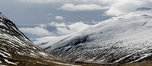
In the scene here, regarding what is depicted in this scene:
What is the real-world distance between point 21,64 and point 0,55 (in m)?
22.0

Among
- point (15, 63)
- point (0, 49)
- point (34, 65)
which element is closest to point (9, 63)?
point (15, 63)

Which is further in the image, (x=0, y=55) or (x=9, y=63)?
(x=0, y=55)

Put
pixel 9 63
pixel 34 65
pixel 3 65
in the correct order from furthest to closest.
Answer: pixel 34 65
pixel 9 63
pixel 3 65

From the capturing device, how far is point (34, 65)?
17075cm

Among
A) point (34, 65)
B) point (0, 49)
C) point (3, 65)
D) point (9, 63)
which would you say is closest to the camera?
point (3, 65)

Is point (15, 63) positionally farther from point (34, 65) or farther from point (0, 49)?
point (0, 49)

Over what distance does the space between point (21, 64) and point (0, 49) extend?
42839 millimetres

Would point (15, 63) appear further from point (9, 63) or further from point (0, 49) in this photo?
point (0, 49)

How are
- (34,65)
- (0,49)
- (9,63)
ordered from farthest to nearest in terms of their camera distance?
(0,49)
(34,65)
(9,63)

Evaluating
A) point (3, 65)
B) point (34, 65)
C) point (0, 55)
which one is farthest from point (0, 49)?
point (3, 65)

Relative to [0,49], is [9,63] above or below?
below

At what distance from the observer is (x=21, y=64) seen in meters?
162

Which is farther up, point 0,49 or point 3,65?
point 0,49

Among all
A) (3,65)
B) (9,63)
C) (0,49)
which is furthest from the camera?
(0,49)
